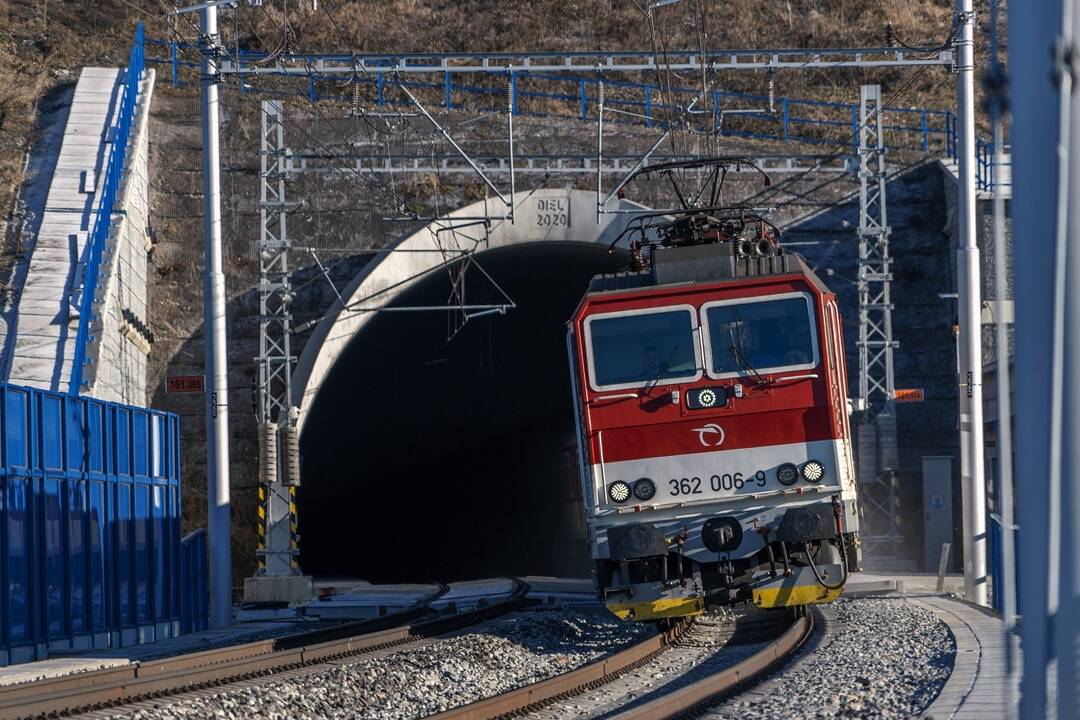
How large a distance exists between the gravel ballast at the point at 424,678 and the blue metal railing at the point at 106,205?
30.4ft

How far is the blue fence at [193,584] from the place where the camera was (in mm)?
19391

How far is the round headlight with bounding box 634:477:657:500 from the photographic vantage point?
1334 centimetres

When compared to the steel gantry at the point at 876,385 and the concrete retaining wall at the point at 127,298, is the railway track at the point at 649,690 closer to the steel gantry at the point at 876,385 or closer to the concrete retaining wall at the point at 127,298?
the concrete retaining wall at the point at 127,298

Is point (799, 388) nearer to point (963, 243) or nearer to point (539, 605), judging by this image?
point (963, 243)

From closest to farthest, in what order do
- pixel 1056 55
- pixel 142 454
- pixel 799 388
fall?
pixel 1056 55, pixel 799 388, pixel 142 454

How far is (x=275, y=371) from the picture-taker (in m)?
27.2

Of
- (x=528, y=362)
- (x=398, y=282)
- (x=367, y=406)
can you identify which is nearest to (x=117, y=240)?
(x=398, y=282)

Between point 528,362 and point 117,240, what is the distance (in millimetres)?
10389

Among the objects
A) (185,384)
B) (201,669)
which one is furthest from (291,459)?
(201,669)

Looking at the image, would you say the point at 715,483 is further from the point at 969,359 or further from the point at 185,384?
the point at 185,384

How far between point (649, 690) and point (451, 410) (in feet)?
71.0

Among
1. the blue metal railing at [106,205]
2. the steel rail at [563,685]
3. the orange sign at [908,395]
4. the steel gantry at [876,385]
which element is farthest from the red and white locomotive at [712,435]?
the steel gantry at [876,385]

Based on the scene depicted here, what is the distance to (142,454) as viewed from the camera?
716 inches

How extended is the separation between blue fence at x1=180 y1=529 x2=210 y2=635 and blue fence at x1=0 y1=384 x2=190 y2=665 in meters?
0.13
